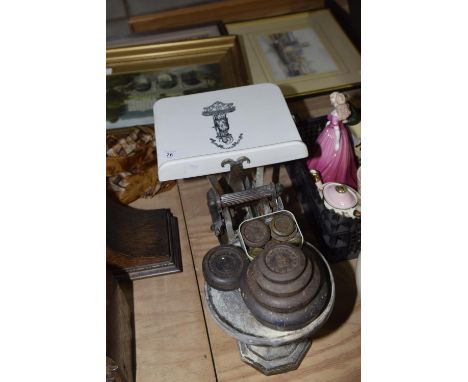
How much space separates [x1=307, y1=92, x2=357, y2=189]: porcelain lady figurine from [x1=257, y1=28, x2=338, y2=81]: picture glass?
436 mm

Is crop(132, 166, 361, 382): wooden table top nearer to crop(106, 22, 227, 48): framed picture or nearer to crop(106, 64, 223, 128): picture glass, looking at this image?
crop(106, 64, 223, 128): picture glass

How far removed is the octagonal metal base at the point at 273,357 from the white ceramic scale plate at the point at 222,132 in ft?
1.17

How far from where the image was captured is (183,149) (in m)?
0.84

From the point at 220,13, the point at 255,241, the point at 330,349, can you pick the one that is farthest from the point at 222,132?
the point at 220,13

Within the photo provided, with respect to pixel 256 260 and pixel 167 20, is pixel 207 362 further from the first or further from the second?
pixel 167 20

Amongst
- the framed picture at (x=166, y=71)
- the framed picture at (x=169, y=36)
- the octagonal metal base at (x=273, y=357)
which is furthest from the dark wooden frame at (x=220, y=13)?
the octagonal metal base at (x=273, y=357)

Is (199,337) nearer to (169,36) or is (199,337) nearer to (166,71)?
(166,71)

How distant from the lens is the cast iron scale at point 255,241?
68cm

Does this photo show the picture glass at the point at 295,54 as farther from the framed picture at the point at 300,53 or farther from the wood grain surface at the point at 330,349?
the wood grain surface at the point at 330,349

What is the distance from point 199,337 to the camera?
935mm

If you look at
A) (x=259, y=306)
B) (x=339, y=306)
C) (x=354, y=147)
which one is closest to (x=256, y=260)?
(x=259, y=306)

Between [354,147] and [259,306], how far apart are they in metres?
0.55

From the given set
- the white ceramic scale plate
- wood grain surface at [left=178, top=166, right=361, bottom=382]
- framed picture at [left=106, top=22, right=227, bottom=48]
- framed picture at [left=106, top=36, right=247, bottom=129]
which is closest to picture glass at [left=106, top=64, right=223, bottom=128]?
framed picture at [left=106, top=36, right=247, bottom=129]

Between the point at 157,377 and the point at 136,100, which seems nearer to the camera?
the point at 157,377
